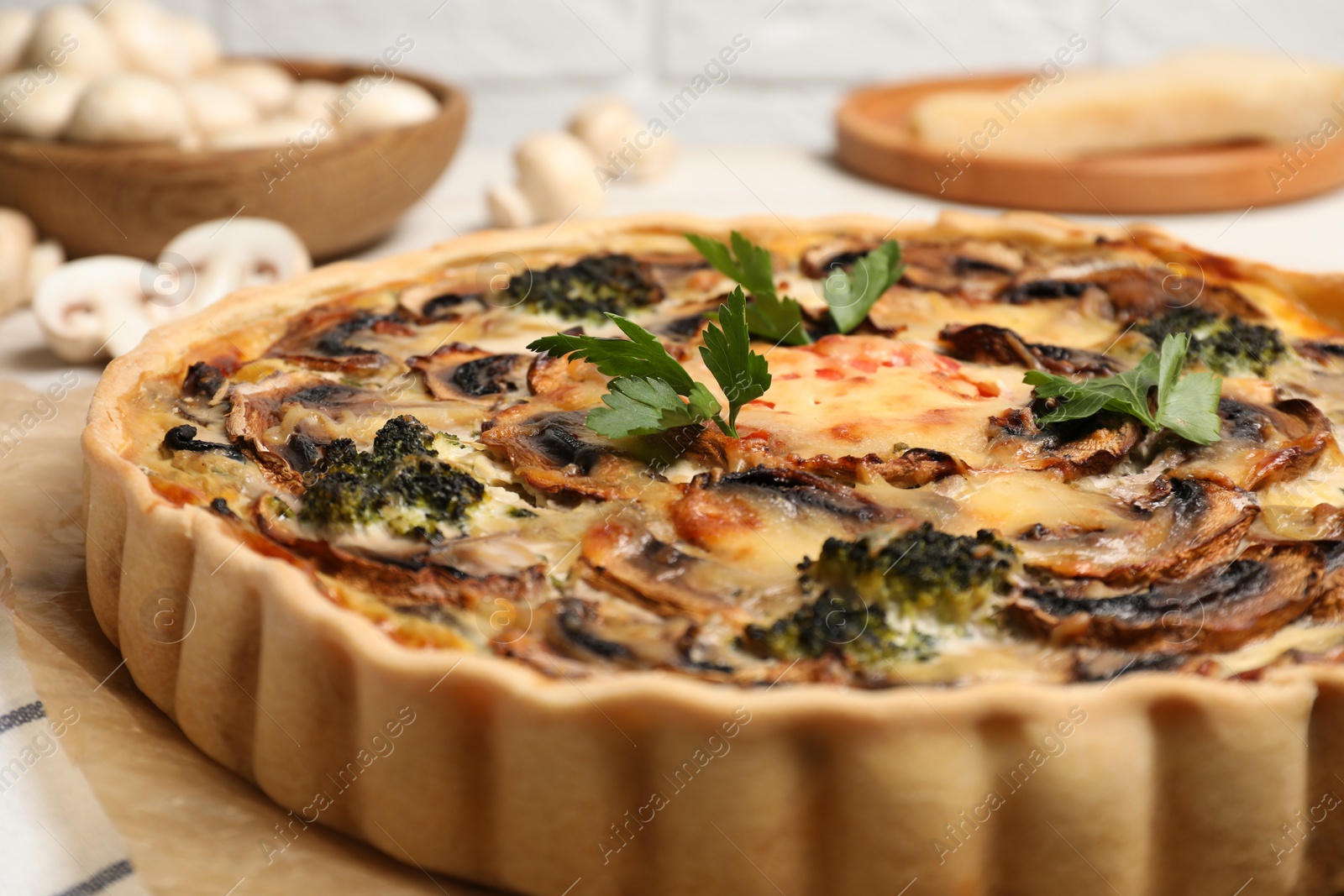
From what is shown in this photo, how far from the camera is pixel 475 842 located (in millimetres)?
2227

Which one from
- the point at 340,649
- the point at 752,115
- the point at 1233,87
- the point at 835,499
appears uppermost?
the point at 1233,87

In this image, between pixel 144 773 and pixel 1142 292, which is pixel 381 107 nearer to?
pixel 1142 292

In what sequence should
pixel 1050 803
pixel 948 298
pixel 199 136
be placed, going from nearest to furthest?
pixel 1050 803 → pixel 948 298 → pixel 199 136

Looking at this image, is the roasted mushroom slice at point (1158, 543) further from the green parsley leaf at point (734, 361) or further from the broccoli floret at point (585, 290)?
the broccoli floret at point (585, 290)

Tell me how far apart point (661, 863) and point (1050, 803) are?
619mm

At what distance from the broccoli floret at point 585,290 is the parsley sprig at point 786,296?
39 cm

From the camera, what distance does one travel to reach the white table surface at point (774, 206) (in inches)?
210

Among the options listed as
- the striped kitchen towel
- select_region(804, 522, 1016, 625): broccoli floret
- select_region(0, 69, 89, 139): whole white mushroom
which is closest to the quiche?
select_region(804, 522, 1016, 625): broccoli floret

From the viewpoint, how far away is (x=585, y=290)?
3.78 meters

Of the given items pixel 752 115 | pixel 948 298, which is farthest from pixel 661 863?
pixel 752 115

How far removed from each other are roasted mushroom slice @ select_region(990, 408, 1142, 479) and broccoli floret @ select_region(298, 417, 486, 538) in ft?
3.73

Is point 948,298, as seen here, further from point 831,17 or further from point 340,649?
point 831,17

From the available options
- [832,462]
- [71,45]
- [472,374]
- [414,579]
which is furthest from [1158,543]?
[71,45]

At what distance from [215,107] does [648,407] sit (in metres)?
3.19
